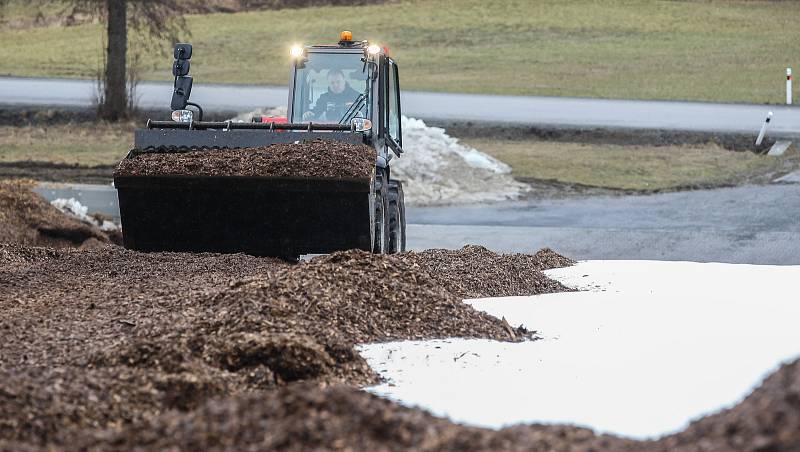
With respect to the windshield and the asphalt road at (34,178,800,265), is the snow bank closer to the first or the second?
the asphalt road at (34,178,800,265)

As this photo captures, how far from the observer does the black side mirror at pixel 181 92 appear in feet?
44.9

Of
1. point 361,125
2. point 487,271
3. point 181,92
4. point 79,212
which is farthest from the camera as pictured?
point 79,212

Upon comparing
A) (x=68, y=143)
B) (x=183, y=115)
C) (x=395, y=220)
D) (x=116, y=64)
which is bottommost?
(x=68, y=143)

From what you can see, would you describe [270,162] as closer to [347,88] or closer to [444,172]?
[347,88]

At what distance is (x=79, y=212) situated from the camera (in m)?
17.0

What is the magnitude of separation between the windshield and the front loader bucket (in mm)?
1897

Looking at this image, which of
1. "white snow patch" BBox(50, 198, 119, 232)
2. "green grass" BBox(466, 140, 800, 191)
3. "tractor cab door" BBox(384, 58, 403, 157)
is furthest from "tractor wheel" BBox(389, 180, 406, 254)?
"green grass" BBox(466, 140, 800, 191)

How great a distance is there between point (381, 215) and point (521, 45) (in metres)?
40.1

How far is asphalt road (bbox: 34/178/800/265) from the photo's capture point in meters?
15.5

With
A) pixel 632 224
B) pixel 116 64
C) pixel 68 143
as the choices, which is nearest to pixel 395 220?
pixel 632 224

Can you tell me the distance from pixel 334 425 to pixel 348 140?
7.52m

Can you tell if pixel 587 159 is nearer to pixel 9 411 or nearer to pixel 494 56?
pixel 9 411

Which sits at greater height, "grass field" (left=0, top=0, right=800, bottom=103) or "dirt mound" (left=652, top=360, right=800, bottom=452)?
"dirt mound" (left=652, top=360, right=800, bottom=452)

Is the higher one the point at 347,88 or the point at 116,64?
the point at 347,88
